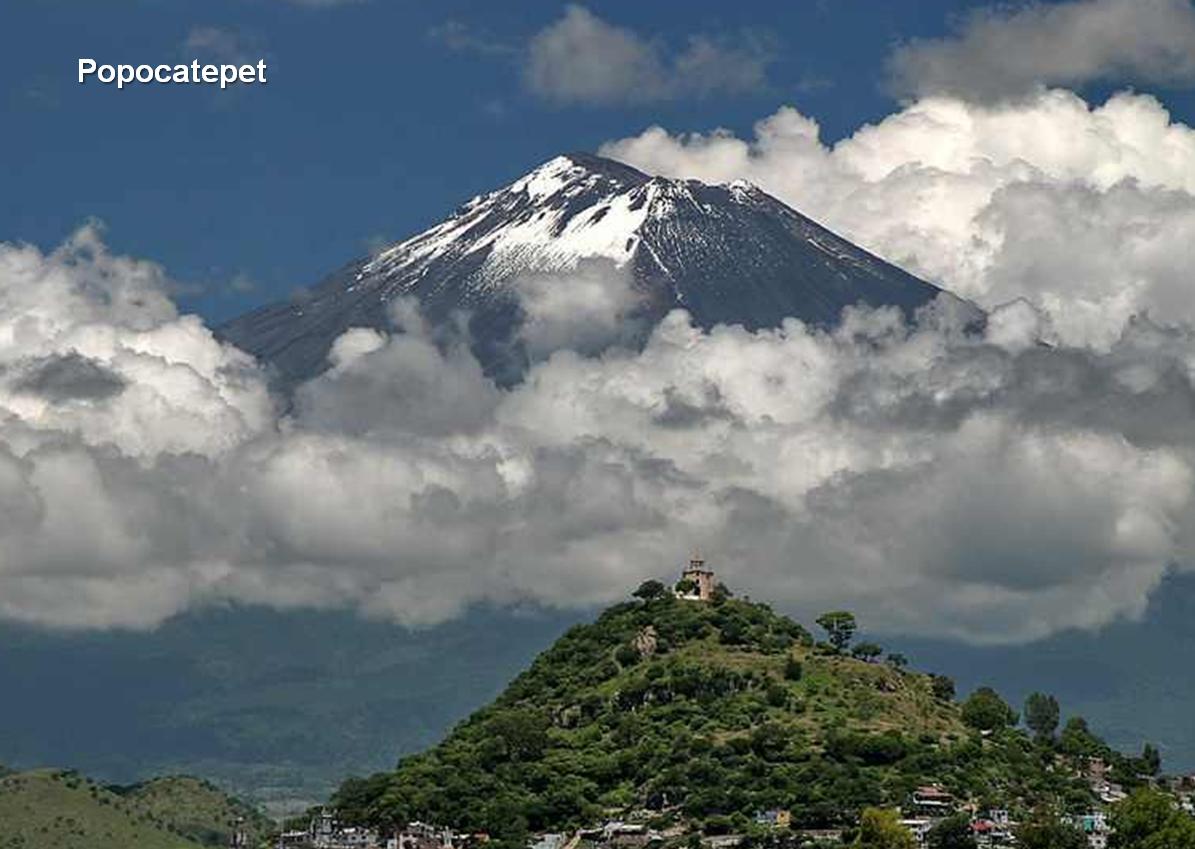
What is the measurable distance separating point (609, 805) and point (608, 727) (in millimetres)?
11463

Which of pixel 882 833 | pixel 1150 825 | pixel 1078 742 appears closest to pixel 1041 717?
pixel 1078 742

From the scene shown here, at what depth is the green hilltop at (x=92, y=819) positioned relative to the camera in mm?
179750

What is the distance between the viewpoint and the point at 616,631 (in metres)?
168

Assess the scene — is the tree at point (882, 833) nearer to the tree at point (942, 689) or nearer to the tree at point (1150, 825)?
the tree at point (1150, 825)

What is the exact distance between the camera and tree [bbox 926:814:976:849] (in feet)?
430

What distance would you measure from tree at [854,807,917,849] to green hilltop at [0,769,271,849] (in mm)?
59734

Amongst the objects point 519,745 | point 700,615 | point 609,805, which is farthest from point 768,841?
point 700,615

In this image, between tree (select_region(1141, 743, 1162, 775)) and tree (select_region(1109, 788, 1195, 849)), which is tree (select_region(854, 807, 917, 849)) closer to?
tree (select_region(1109, 788, 1195, 849))

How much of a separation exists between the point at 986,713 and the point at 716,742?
18953 mm

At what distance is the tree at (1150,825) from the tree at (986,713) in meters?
23.4

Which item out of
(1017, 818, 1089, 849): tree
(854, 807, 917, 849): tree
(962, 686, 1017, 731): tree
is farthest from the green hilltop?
(1017, 818, 1089, 849): tree

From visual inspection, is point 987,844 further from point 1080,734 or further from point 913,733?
point 1080,734

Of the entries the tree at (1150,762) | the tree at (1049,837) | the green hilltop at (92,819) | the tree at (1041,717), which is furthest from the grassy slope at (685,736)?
the green hilltop at (92,819)

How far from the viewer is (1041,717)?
165750mm
